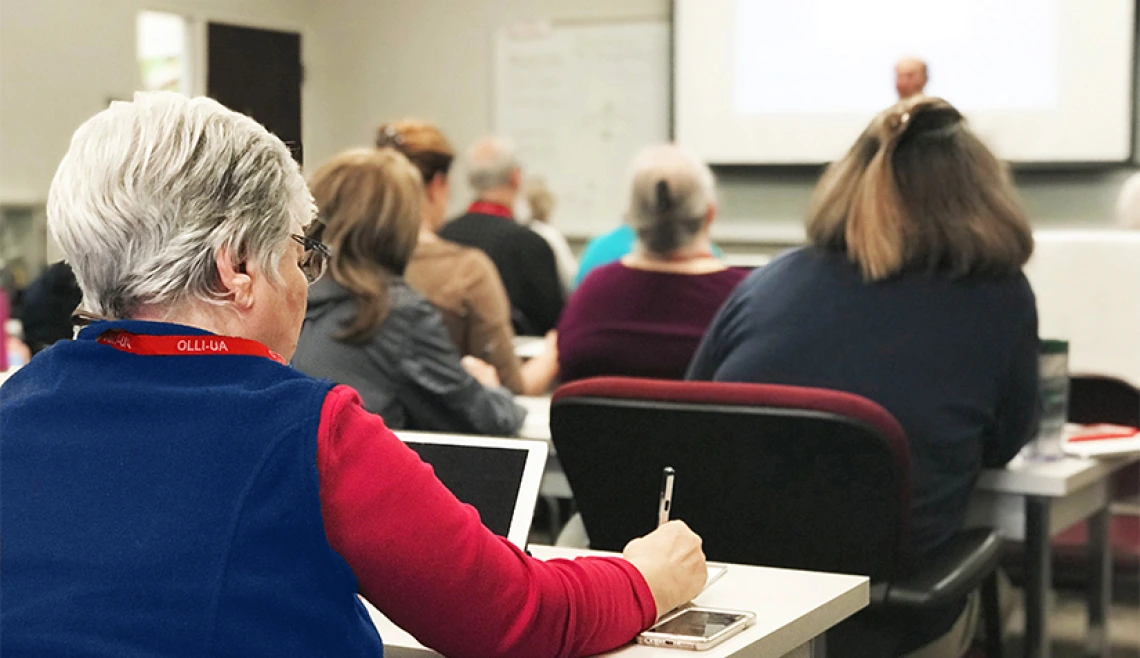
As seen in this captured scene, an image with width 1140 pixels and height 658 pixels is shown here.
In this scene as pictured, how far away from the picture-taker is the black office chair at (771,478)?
6.14ft

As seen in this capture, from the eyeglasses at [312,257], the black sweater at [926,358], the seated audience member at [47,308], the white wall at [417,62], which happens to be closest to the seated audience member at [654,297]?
the black sweater at [926,358]

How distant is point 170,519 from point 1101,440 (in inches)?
79.0

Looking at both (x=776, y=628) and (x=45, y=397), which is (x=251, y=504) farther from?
(x=776, y=628)

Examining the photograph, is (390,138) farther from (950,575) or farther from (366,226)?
(950,575)

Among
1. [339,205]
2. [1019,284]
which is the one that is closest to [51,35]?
[339,205]

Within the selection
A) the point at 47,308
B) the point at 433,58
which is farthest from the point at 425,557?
the point at 433,58

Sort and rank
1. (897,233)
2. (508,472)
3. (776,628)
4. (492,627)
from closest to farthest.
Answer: (492,627) → (776,628) → (508,472) → (897,233)

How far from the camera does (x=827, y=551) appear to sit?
197 cm

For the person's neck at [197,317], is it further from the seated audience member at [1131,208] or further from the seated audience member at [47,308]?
the seated audience member at [1131,208]

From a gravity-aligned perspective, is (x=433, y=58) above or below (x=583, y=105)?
above

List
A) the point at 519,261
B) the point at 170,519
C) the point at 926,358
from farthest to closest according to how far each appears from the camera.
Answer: the point at 519,261 → the point at 926,358 → the point at 170,519

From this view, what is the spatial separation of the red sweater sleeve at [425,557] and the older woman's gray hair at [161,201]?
0.16 metres

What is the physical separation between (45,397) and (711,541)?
116 centimetres

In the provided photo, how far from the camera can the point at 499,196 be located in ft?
15.9
